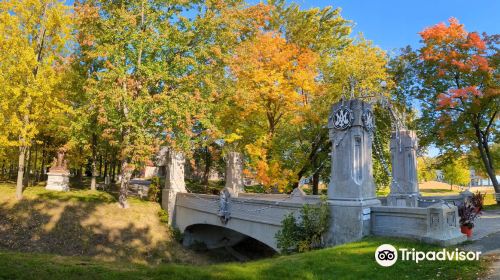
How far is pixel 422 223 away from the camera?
9.88 m

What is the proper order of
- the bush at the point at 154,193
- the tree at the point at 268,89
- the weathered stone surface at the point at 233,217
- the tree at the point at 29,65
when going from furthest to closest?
1. the bush at the point at 154,193
2. the tree at the point at 268,89
3. the tree at the point at 29,65
4. the weathered stone surface at the point at 233,217

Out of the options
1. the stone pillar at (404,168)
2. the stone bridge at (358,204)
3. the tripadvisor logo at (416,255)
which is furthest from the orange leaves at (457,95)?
the tripadvisor logo at (416,255)

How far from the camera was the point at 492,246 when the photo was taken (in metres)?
9.62

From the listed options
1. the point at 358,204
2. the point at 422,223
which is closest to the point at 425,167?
the point at 358,204

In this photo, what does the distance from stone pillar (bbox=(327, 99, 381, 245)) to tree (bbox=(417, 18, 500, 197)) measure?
15.0m

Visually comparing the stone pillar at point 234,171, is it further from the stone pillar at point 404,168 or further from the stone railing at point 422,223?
the stone railing at point 422,223

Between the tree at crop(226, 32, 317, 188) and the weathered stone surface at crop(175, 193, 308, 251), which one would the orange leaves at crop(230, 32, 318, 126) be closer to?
the tree at crop(226, 32, 317, 188)

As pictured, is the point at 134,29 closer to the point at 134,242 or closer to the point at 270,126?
the point at 270,126

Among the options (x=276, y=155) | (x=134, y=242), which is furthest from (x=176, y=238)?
(x=276, y=155)

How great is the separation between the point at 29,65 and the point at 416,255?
72.0 feet

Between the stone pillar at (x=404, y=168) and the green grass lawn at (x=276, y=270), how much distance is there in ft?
23.1

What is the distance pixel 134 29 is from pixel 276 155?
11.5 meters

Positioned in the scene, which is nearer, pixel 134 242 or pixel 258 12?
pixel 134 242

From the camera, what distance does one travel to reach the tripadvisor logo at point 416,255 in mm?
8273
